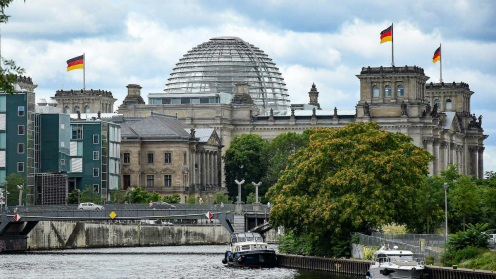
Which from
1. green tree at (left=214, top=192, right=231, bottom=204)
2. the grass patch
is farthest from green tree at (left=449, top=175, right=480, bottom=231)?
green tree at (left=214, top=192, right=231, bottom=204)

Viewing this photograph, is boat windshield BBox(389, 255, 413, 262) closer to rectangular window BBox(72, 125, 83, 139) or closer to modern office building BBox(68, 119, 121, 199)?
modern office building BBox(68, 119, 121, 199)

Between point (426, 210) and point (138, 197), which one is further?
point (138, 197)

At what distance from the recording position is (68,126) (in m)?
159

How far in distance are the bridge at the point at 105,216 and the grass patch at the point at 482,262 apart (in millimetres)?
48468

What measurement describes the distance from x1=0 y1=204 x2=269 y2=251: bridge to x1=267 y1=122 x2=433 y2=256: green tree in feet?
82.8

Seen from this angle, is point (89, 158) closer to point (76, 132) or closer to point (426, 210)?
point (76, 132)

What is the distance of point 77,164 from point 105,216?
37283 millimetres

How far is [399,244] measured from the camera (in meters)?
90.8

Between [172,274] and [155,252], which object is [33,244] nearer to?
[155,252]

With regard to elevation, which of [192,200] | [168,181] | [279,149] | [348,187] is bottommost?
[192,200]

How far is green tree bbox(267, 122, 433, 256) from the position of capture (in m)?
96.3

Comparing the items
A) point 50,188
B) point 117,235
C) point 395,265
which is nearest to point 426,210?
point 395,265

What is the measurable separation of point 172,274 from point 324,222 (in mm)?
11932

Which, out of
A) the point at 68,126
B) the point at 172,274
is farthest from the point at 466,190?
the point at 68,126
